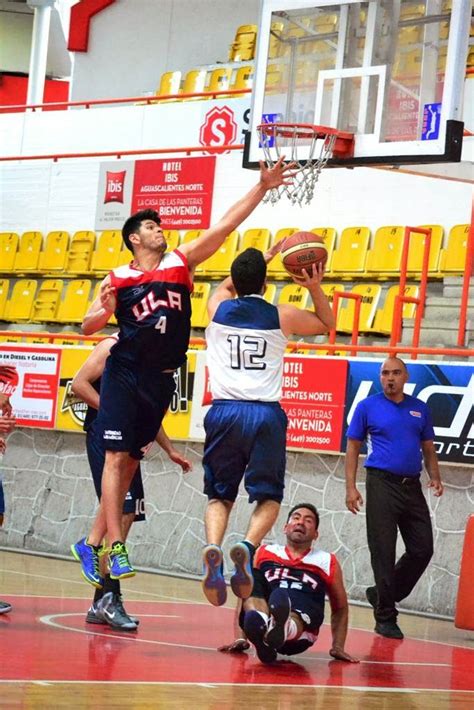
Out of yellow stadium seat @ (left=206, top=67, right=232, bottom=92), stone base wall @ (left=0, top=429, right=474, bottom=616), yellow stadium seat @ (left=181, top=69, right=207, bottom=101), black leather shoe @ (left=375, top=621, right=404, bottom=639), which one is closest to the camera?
black leather shoe @ (left=375, top=621, right=404, bottom=639)

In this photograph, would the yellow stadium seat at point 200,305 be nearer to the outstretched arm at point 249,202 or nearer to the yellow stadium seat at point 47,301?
the yellow stadium seat at point 47,301

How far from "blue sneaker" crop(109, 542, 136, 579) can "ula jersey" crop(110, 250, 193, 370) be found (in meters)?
1.11

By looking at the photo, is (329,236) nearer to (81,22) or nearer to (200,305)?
(200,305)

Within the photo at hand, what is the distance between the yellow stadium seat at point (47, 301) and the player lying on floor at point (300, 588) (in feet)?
39.4

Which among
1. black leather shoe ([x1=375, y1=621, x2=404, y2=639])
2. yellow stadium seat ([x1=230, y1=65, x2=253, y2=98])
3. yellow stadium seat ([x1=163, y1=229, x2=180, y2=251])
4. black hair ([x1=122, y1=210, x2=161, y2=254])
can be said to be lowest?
black leather shoe ([x1=375, y1=621, x2=404, y2=639])

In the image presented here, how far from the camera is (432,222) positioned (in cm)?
1748

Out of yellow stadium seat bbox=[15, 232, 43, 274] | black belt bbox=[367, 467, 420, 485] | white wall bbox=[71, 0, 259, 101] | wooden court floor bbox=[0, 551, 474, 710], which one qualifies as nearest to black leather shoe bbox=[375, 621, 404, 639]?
wooden court floor bbox=[0, 551, 474, 710]

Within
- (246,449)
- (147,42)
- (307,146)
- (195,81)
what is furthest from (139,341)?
(147,42)

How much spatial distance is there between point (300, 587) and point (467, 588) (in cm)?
311

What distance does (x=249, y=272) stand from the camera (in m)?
7.86

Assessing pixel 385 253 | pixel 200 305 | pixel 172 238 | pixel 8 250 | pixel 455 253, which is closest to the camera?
pixel 455 253

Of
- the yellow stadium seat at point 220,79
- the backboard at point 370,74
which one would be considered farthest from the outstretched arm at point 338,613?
the yellow stadium seat at point 220,79

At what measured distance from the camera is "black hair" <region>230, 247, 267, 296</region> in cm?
785

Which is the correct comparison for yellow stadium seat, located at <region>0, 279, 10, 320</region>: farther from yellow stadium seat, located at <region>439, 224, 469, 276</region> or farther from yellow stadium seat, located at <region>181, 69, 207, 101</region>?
yellow stadium seat, located at <region>439, 224, 469, 276</region>
